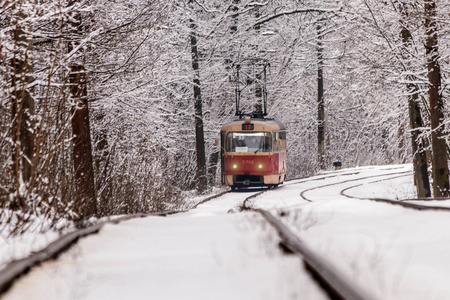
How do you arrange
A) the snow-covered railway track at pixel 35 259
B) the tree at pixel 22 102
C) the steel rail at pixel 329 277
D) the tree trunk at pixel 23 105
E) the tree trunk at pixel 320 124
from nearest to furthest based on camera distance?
1. the steel rail at pixel 329 277
2. the snow-covered railway track at pixel 35 259
3. the tree at pixel 22 102
4. the tree trunk at pixel 23 105
5. the tree trunk at pixel 320 124

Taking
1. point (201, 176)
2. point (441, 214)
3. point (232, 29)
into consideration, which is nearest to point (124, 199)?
point (441, 214)

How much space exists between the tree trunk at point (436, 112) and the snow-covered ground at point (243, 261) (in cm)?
904

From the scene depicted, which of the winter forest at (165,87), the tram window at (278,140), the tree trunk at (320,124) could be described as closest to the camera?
the winter forest at (165,87)

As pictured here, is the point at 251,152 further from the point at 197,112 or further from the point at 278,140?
the point at 197,112

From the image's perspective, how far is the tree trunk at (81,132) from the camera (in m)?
9.23

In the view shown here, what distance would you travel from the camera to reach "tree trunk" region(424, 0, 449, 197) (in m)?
15.4

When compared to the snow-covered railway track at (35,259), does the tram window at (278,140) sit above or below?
below

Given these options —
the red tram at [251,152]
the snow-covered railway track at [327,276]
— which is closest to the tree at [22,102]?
the snow-covered railway track at [327,276]

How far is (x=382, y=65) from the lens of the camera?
17.2 m

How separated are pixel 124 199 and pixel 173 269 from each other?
7.91 metres

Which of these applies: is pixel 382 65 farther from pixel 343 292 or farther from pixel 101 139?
pixel 343 292

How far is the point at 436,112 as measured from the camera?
16.4 meters

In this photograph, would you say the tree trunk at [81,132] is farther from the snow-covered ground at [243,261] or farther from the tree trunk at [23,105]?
the snow-covered ground at [243,261]

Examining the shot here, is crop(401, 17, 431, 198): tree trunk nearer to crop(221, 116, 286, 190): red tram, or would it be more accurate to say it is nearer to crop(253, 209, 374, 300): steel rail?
crop(221, 116, 286, 190): red tram
